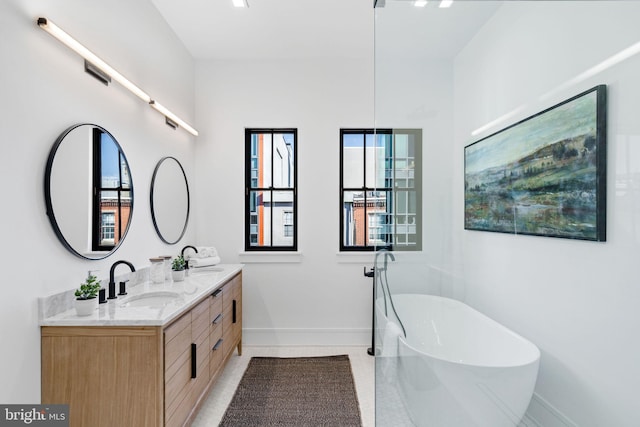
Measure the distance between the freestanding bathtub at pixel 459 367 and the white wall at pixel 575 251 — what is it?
0.19 ft

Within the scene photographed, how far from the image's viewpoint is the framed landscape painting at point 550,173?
53cm

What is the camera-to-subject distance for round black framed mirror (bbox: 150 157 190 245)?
8.00ft

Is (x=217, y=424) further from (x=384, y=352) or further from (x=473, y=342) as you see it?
(x=473, y=342)

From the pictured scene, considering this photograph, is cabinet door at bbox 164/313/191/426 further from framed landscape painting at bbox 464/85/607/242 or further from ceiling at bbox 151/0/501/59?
ceiling at bbox 151/0/501/59

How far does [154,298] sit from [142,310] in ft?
1.33

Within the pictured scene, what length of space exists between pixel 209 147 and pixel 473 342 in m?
2.97

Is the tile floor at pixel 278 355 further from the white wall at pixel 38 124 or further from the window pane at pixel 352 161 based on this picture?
the window pane at pixel 352 161

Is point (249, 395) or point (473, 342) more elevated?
point (473, 342)

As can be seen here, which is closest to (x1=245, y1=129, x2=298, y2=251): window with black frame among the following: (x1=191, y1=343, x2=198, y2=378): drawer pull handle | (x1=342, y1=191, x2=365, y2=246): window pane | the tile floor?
(x1=342, y1=191, x2=365, y2=246): window pane

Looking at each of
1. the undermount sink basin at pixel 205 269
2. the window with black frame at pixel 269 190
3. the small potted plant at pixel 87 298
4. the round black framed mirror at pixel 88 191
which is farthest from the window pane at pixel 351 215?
the small potted plant at pixel 87 298

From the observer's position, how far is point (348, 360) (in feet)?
9.35

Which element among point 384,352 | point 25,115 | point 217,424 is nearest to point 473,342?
point 384,352

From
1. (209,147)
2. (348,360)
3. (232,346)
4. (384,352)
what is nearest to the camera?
(384,352)

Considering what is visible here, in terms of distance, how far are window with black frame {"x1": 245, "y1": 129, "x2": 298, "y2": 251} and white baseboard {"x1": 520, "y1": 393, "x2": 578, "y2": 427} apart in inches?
104
